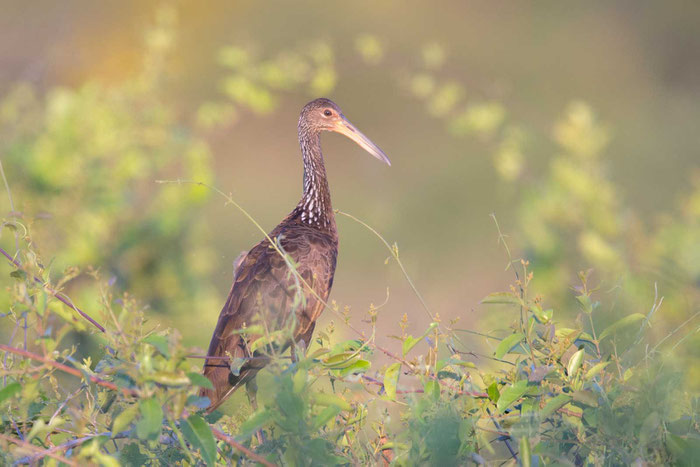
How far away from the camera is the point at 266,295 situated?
Result: 391 centimetres

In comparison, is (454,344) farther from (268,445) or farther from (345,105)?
(345,105)

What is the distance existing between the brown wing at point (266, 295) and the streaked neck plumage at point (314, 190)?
0.21m

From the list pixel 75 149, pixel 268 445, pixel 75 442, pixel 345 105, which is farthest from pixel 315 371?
pixel 345 105

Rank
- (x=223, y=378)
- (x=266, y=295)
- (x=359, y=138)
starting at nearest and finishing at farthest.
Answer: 1. (x=223, y=378)
2. (x=266, y=295)
3. (x=359, y=138)

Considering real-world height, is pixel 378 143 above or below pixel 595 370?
above

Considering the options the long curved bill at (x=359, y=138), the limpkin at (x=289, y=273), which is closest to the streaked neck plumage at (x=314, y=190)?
the limpkin at (x=289, y=273)

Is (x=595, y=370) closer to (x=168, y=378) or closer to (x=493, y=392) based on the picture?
(x=493, y=392)

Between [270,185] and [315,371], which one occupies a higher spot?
[270,185]

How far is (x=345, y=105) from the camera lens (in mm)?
10906

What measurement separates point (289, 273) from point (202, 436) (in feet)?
6.24

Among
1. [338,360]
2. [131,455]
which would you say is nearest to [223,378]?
[131,455]

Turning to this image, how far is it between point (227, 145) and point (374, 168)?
1.82m

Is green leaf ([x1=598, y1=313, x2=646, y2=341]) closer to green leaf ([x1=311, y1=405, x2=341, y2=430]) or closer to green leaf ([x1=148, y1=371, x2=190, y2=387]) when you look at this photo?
green leaf ([x1=311, y1=405, x2=341, y2=430])

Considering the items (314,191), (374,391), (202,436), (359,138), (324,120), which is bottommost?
(202,436)
